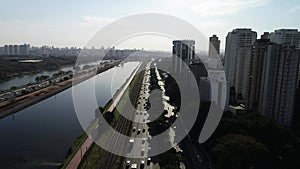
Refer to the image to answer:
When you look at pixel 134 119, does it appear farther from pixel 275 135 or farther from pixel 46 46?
pixel 46 46

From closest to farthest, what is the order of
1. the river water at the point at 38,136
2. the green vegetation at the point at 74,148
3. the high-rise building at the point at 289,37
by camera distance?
the green vegetation at the point at 74,148, the river water at the point at 38,136, the high-rise building at the point at 289,37

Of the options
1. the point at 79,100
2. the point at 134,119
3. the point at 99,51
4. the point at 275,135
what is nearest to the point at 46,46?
the point at 99,51

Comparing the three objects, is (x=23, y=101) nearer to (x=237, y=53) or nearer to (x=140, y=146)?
(x=140, y=146)

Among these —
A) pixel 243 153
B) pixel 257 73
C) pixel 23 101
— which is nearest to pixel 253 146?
pixel 243 153

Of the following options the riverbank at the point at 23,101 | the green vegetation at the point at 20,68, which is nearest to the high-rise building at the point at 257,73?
the riverbank at the point at 23,101

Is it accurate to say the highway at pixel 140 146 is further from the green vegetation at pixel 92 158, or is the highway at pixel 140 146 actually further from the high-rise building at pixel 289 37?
the high-rise building at pixel 289 37

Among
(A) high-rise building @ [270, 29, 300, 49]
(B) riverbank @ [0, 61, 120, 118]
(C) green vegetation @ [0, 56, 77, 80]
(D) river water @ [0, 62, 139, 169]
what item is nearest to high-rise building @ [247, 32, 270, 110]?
(A) high-rise building @ [270, 29, 300, 49]

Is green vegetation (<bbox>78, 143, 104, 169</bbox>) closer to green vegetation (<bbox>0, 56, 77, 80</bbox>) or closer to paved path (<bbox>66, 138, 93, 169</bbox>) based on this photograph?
paved path (<bbox>66, 138, 93, 169</bbox>)
